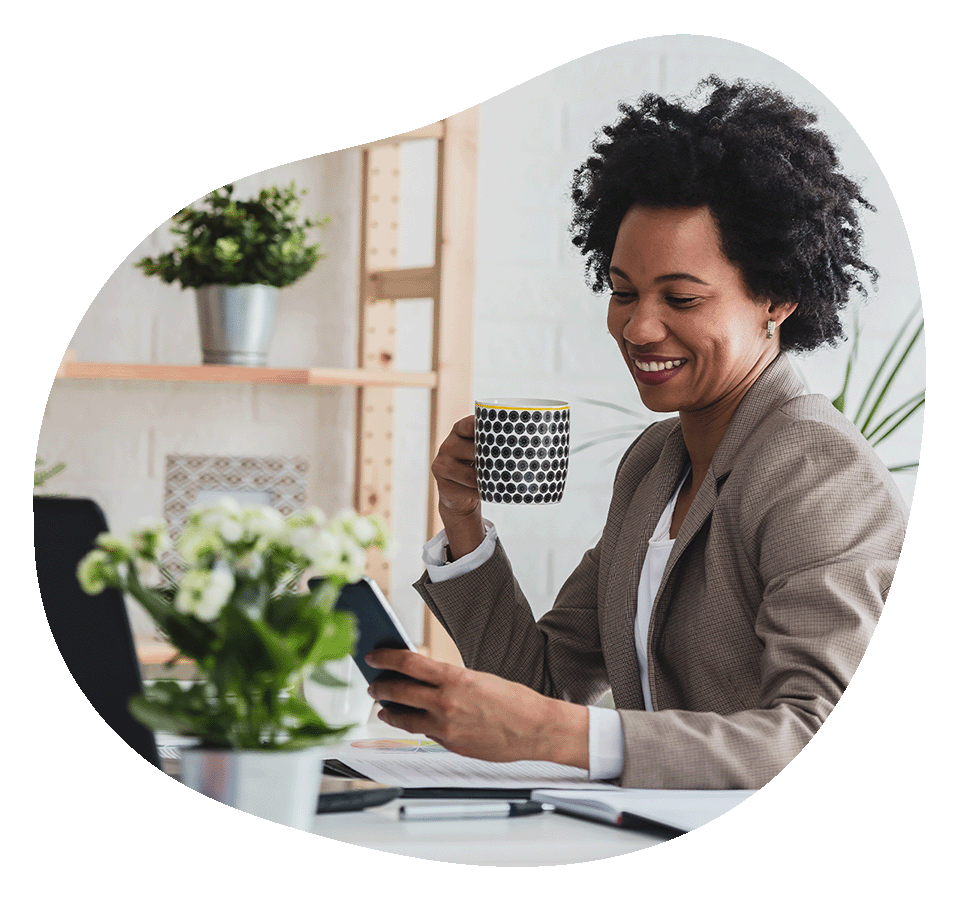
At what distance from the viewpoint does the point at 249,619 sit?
63 centimetres

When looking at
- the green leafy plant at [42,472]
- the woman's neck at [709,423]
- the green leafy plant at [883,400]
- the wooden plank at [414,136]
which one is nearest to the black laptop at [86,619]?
the green leafy plant at [42,472]

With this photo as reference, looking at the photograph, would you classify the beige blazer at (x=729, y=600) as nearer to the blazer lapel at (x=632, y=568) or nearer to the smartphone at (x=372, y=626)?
the blazer lapel at (x=632, y=568)

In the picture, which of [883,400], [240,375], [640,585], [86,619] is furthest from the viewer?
[883,400]

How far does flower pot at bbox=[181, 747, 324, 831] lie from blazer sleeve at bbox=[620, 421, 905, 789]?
250 mm

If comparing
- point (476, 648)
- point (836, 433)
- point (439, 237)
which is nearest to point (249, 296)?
point (439, 237)

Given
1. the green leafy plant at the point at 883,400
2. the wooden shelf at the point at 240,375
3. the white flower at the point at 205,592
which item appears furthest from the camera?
the green leafy plant at the point at 883,400

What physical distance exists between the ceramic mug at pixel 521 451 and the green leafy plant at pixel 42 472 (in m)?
0.30

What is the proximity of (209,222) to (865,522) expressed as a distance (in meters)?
0.54

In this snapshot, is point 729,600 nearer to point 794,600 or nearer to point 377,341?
point 794,600

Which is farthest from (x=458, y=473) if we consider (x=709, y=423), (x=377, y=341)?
(x=709, y=423)

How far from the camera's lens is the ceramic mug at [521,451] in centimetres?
86

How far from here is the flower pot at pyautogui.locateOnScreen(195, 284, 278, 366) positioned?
2.79 feet

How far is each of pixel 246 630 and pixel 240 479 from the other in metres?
0.22

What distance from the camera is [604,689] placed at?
1029 millimetres
